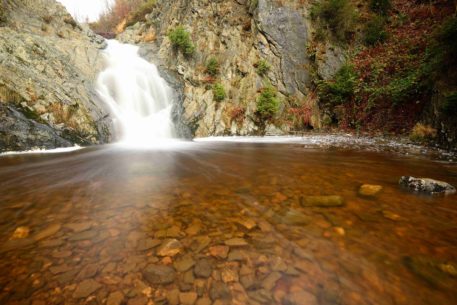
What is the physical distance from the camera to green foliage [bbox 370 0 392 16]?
14.5 m

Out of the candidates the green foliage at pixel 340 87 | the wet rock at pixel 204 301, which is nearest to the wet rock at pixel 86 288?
the wet rock at pixel 204 301

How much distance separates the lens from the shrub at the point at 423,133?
7.42 m

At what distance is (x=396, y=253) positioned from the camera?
78.9 inches

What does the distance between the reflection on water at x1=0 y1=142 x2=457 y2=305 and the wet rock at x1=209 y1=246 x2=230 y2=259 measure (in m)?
0.01

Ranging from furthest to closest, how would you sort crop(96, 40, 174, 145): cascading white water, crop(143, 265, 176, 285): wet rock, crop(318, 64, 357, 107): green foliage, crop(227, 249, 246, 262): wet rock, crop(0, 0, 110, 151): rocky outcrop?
crop(318, 64, 357, 107): green foliage, crop(96, 40, 174, 145): cascading white water, crop(0, 0, 110, 151): rocky outcrop, crop(227, 249, 246, 262): wet rock, crop(143, 265, 176, 285): wet rock

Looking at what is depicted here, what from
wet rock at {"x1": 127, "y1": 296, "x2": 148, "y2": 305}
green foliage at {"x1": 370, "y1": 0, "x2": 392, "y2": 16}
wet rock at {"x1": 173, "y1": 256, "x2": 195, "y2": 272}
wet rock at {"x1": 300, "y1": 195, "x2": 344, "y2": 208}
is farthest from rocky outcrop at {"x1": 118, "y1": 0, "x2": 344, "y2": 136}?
wet rock at {"x1": 127, "y1": 296, "x2": 148, "y2": 305}

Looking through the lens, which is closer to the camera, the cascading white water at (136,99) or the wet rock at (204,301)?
the wet rock at (204,301)

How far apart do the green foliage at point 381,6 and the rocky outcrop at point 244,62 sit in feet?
11.4

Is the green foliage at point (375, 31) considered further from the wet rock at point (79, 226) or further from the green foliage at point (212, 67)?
the wet rock at point (79, 226)

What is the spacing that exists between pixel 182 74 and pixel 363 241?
53.5 feet

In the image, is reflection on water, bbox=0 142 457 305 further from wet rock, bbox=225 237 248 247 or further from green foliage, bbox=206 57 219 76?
green foliage, bbox=206 57 219 76

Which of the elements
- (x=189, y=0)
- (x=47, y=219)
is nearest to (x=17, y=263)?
(x=47, y=219)

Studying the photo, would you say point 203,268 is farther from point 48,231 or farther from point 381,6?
point 381,6

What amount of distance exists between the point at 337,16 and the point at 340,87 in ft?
18.3
